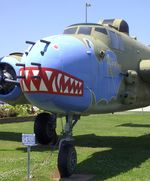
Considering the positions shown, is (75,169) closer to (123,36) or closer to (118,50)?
(118,50)

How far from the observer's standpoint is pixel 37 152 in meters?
13.8

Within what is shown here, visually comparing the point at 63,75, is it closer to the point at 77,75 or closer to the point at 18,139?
the point at 77,75

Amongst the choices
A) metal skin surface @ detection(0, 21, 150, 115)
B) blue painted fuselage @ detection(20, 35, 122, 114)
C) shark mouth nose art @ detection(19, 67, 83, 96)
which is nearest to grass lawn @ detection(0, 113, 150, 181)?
metal skin surface @ detection(0, 21, 150, 115)

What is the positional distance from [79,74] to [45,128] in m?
6.32

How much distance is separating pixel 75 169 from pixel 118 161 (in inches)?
70.5

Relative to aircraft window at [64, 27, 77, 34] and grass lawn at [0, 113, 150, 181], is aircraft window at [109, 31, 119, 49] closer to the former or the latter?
aircraft window at [64, 27, 77, 34]

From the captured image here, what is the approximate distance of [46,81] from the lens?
910cm

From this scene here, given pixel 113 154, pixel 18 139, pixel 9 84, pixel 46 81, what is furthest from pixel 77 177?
→ pixel 18 139

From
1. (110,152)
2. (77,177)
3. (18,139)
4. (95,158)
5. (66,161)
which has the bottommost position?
(18,139)

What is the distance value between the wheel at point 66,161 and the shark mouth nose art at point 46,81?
4.48ft

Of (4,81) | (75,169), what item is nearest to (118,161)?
(75,169)

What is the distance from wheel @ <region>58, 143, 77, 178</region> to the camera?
31.8ft

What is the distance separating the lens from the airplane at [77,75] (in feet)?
30.3

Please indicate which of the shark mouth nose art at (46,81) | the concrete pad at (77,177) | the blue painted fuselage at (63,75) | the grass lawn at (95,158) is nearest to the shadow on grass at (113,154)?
the grass lawn at (95,158)
